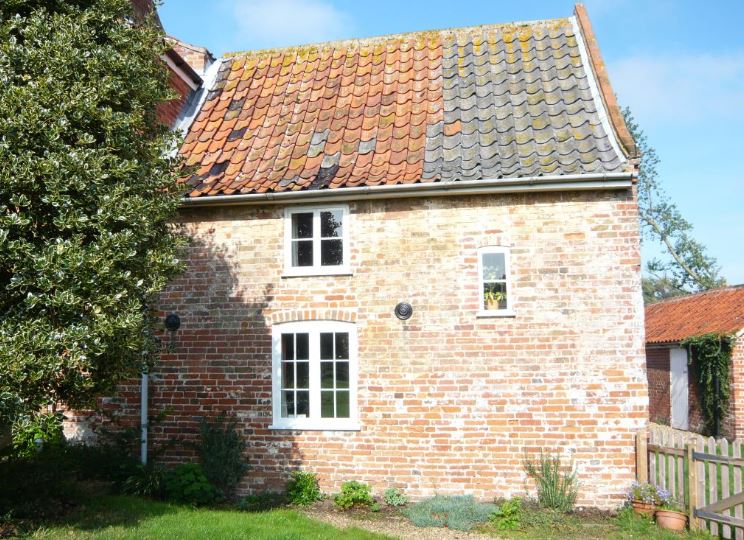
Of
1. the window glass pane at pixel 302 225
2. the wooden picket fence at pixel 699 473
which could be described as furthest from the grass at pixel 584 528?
the window glass pane at pixel 302 225

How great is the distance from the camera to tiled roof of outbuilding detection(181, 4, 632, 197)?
35.7 ft

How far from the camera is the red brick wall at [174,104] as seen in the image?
12609 mm

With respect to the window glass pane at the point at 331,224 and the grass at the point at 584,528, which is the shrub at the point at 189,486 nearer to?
the grass at the point at 584,528

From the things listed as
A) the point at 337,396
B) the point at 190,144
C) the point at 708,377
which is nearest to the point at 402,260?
the point at 337,396

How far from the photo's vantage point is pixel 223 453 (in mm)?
10680

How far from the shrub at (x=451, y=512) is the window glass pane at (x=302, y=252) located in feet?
14.0

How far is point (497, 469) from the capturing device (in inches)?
400

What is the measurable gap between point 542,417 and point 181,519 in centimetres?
535

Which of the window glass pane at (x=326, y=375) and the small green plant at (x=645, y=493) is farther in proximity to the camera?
the window glass pane at (x=326, y=375)

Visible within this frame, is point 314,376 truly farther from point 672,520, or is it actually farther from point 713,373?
point 713,373

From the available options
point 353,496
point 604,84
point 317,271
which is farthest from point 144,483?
point 604,84

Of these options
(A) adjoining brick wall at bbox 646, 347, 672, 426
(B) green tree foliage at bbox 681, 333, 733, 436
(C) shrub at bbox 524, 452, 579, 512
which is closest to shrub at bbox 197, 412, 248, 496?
(C) shrub at bbox 524, 452, 579, 512

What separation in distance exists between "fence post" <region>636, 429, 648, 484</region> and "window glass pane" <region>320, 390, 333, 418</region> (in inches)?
184

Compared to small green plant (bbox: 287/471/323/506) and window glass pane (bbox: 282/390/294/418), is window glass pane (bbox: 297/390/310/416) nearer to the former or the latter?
window glass pane (bbox: 282/390/294/418)
